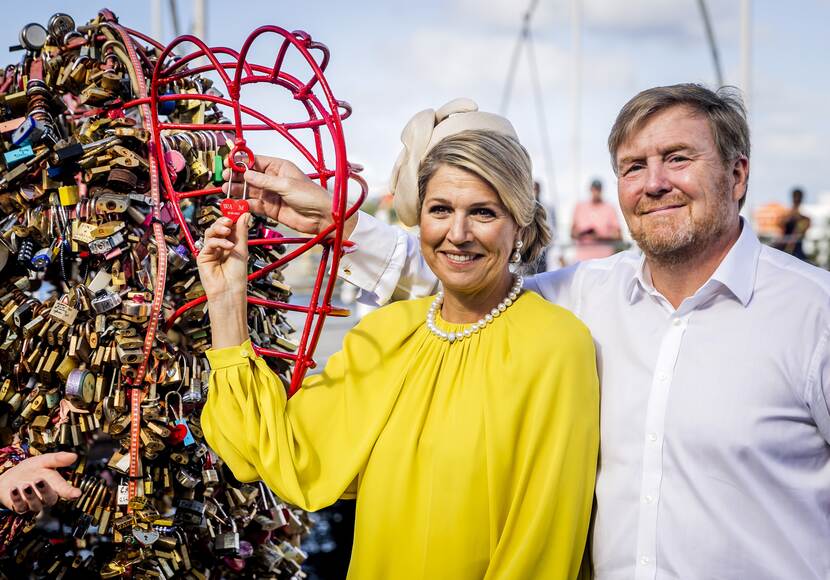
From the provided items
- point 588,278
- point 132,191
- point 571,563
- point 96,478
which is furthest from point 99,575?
point 588,278

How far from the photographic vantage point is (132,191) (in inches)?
93.1

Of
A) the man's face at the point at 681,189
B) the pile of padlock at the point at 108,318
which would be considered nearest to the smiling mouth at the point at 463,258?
the man's face at the point at 681,189

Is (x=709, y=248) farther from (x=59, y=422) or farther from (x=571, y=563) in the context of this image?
(x=59, y=422)

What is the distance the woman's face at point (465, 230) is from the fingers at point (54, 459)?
120 cm

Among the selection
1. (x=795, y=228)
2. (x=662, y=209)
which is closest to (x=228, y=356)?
(x=662, y=209)

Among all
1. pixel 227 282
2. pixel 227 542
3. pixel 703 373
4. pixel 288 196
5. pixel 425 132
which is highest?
pixel 425 132

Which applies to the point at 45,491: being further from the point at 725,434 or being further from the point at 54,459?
the point at 725,434

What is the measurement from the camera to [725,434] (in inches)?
78.7

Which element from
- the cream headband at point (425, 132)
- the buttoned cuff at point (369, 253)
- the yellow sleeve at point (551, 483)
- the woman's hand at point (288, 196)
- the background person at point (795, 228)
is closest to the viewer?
the yellow sleeve at point (551, 483)

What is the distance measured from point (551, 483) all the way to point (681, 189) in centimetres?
86

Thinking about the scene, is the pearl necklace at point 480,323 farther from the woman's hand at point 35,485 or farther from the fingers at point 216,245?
the woman's hand at point 35,485

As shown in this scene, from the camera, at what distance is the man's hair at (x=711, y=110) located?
7.12ft

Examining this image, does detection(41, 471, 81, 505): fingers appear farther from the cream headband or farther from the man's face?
the man's face

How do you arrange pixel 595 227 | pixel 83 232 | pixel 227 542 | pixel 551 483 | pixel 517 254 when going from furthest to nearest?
pixel 595 227 → pixel 227 542 → pixel 83 232 → pixel 517 254 → pixel 551 483
